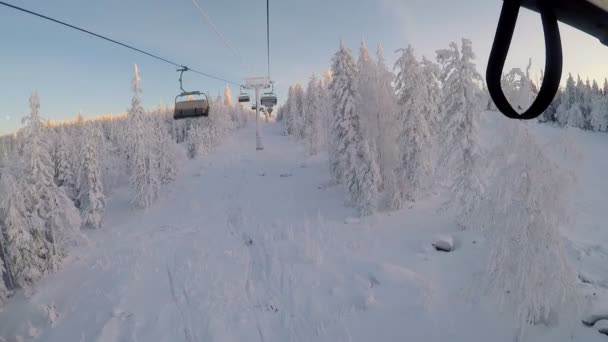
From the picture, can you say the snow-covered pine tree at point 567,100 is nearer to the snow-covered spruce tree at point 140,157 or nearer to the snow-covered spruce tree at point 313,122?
the snow-covered spruce tree at point 313,122

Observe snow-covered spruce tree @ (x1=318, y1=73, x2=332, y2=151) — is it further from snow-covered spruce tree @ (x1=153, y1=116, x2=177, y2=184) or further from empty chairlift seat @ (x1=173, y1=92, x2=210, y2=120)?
snow-covered spruce tree @ (x1=153, y1=116, x2=177, y2=184)

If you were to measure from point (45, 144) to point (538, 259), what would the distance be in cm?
2664

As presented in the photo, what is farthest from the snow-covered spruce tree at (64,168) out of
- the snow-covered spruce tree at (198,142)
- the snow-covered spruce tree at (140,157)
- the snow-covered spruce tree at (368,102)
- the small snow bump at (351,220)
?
the snow-covered spruce tree at (368,102)

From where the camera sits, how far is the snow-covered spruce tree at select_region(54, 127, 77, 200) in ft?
94.6

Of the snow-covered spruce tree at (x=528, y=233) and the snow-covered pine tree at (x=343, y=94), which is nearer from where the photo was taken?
the snow-covered spruce tree at (x=528, y=233)

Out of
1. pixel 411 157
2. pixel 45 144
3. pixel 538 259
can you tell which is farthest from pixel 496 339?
pixel 45 144

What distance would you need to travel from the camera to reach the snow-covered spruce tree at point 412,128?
64.5 feet

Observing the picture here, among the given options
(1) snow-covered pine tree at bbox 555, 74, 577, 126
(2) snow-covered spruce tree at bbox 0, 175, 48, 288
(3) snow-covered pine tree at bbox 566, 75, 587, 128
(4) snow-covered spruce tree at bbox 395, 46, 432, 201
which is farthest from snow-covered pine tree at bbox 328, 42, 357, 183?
(1) snow-covered pine tree at bbox 555, 74, 577, 126

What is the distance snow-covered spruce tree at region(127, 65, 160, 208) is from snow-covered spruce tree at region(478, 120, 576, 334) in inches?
1179

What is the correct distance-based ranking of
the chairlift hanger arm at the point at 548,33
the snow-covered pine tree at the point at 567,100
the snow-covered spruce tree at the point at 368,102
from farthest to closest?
the snow-covered pine tree at the point at 567,100 < the snow-covered spruce tree at the point at 368,102 < the chairlift hanger arm at the point at 548,33

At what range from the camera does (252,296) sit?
10.3 m

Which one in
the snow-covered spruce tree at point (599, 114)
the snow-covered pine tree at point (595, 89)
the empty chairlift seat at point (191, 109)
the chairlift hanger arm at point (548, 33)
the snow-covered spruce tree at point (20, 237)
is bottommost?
the snow-covered spruce tree at point (20, 237)

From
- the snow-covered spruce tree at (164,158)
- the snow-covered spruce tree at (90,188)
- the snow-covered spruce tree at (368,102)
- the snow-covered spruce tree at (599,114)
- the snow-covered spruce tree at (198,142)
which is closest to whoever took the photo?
the snow-covered spruce tree at (368,102)

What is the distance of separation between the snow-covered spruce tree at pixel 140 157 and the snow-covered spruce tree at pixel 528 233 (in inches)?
1179
